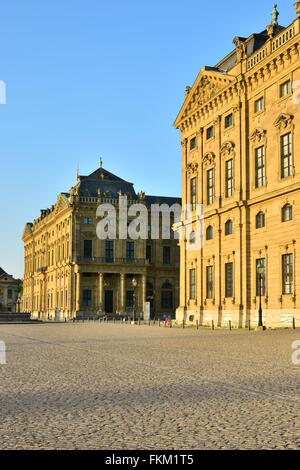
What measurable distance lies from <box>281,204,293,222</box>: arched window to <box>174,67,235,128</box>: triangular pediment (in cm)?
1095

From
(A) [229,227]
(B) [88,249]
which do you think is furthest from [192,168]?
(B) [88,249]

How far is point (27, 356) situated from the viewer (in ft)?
63.5

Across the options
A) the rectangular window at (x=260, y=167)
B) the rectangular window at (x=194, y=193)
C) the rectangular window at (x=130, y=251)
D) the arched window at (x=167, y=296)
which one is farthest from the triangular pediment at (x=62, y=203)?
the rectangular window at (x=260, y=167)

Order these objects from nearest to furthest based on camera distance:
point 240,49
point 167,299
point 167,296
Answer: point 240,49 < point 167,299 < point 167,296

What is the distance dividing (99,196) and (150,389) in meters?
80.9

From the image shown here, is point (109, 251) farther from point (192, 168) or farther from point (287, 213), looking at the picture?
point (287, 213)

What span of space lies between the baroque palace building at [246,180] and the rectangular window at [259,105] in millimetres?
62

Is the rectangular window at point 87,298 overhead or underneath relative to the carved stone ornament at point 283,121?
underneath

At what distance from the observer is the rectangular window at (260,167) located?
1569 inches

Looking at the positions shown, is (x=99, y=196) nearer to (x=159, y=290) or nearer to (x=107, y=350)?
(x=159, y=290)

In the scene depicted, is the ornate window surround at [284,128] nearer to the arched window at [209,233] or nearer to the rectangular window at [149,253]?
the arched window at [209,233]

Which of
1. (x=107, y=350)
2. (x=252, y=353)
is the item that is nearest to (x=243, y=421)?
(x=252, y=353)

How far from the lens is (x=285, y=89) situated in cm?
3741

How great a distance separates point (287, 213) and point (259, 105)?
8.05 meters
